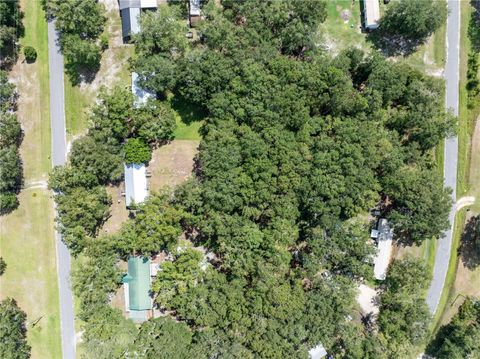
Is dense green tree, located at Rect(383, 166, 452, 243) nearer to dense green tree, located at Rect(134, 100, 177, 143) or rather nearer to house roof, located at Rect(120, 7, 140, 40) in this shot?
dense green tree, located at Rect(134, 100, 177, 143)

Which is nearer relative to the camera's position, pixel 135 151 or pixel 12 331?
pixel 12 331

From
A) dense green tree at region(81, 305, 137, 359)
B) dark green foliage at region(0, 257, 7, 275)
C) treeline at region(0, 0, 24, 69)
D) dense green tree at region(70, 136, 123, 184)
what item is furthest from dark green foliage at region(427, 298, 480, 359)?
treeline at region(0, 0, 24, 69)

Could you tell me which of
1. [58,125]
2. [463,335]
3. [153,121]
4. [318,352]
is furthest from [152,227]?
[463,335]

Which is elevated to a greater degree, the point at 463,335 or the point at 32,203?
the point at 32,203

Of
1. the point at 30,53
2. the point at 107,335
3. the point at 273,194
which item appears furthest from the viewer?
the point at 30,53

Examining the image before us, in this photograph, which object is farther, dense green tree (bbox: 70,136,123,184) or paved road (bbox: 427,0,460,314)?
paved road (bbox: 427,0,460,314)

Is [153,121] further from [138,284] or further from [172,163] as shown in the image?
[138,284]
